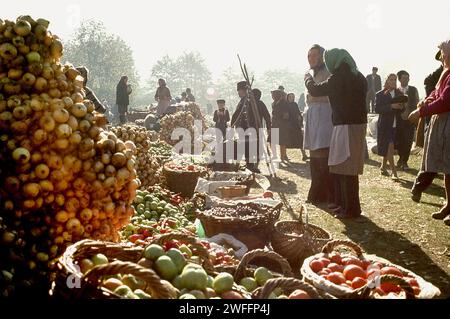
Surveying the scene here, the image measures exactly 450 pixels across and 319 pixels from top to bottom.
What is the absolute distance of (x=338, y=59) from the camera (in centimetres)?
681

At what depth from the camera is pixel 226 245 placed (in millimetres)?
4488

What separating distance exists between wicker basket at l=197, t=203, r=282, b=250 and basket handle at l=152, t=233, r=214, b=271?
1.53 m

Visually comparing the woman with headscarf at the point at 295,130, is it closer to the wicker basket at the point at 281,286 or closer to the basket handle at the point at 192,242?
the basket handle at the point at 192,242

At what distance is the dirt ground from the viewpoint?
17.5 feet

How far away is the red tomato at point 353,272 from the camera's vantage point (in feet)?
10.2

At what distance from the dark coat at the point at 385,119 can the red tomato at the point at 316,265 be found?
8.07 metres

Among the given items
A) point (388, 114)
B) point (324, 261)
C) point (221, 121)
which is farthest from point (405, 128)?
point (324, 261)

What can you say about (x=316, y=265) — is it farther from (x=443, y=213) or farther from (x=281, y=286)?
(x=443, y=213)

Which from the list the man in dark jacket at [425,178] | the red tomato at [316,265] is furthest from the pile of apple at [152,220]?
the man in dark jacket at [425,178]

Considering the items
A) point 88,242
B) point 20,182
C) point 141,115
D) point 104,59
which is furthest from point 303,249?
point 104,59

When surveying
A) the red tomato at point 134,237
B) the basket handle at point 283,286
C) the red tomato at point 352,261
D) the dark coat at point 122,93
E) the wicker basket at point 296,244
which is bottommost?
the wicker basket at point 296,244

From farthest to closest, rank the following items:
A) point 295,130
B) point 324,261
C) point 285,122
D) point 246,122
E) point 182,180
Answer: point 285,122, point 295,130, point 246,122, point 182,180, point 324,261

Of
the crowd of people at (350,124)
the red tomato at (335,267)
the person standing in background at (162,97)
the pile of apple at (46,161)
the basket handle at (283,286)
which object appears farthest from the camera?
the person standing in background at (162,97)

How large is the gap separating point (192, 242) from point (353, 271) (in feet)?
4.25
